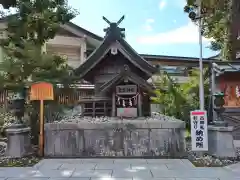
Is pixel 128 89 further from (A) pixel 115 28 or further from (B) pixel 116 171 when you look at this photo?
(B) pixel 116 171

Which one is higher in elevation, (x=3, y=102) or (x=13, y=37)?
(x=13, y=37)

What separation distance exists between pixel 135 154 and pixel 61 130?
2579mm

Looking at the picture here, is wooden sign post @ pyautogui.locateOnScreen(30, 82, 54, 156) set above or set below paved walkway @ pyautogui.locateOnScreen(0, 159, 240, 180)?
above

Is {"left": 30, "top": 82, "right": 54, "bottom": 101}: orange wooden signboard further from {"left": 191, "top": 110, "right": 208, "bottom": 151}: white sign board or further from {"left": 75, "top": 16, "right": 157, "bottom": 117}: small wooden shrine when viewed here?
{"left": 191, "top": 110, "right": 208, "bottom": 151}: white sign board

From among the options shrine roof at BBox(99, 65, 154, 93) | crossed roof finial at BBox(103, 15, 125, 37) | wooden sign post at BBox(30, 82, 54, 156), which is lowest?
wooden sign post at BBox(30, 82, 54, 156)

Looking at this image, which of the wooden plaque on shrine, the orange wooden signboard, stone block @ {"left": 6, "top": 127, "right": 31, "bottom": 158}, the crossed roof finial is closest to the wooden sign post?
the orange wooden signboard

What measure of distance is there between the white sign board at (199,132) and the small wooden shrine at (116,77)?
2.20 metres

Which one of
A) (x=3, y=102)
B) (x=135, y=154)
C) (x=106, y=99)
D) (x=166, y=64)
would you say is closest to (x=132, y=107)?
(x=106, y=99)

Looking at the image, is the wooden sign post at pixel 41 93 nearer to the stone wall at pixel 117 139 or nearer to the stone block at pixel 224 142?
the stone wall at pixel 117 139

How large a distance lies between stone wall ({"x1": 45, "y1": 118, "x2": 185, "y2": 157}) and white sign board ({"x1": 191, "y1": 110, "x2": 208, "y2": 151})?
1.36ft

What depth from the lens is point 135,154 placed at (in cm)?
834

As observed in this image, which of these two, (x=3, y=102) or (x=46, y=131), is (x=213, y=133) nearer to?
(x=46, y=131)

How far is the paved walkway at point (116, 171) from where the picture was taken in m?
6.15

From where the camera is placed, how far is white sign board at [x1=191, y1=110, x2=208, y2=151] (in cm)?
800
